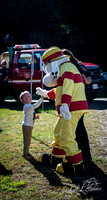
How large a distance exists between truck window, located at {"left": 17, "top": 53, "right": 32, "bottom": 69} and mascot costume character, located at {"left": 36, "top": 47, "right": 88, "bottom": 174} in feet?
22.6

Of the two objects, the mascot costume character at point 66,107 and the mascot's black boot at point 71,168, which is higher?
the mascot costume character at point 66,107

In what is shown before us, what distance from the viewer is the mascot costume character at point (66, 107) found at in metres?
4.14

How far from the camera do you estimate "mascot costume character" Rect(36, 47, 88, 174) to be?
414 cm

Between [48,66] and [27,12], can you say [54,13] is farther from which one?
[48,66]

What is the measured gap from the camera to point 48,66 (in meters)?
4.50

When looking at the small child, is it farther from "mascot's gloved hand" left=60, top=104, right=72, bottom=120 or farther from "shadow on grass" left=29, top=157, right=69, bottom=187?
"mascot's gloved hand" left=60, top=104, right=72, bottom=120

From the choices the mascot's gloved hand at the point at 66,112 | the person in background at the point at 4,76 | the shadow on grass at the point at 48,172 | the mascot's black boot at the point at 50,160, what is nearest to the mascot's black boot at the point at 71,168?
the shadow on grass at the point at 48,172

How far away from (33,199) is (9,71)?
27.8 feet

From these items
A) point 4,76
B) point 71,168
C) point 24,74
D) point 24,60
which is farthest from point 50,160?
point 24,60

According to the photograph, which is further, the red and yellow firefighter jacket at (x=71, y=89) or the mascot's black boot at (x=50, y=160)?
the mascot's black boot at (x=50, y=160)

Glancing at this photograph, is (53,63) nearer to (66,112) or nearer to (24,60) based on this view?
(66,112)

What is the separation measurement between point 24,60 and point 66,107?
771 cm

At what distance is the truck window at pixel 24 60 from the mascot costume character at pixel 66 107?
6.89 meters

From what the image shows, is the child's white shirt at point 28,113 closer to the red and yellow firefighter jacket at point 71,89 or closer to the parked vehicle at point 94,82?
the red and yellow firefighter jacket at point 71,89
